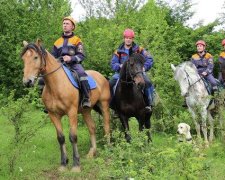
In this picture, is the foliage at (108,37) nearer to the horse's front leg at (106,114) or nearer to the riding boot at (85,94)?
the horse's front leg at (106,114)

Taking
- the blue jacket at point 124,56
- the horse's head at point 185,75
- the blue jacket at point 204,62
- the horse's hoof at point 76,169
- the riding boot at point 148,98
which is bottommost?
the horse's hoof at point 76,169

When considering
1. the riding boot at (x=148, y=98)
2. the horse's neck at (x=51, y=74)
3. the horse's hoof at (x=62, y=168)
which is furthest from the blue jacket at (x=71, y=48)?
the horse's hoof at (x=62, y=168)

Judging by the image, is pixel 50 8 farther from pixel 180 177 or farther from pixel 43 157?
pixel 180 177

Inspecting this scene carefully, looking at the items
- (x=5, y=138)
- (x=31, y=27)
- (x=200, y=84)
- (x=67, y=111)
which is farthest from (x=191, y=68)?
(x=31, y=27)

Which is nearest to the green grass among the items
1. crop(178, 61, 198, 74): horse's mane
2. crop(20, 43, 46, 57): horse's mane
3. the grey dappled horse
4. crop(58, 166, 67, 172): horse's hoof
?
crop(58, 166, 67, 172): horse's hoof

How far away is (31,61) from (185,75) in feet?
14.9

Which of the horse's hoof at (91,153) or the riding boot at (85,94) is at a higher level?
the riding boot at (85,94)

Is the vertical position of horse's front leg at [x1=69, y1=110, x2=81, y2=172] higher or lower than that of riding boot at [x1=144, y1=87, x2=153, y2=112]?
lower

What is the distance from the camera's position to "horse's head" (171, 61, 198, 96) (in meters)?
11.0

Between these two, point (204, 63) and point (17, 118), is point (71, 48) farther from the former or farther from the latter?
point (204, 63)

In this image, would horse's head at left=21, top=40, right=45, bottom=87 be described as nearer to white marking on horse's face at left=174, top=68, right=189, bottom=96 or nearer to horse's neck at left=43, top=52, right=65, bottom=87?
horse's neck at left=43, top=52, right=65, bottom=87

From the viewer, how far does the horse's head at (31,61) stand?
7.75 meters

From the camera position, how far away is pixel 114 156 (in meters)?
5.84

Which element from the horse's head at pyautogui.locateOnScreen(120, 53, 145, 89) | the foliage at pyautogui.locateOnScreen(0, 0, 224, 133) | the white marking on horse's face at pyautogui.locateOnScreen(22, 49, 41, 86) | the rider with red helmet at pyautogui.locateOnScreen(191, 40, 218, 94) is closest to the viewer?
the white marking on horse's face at pyautogui.locateOnScreen(22, 49, 41, 86)
